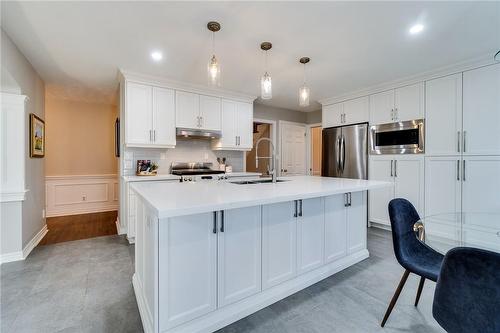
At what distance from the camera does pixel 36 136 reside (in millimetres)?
3236

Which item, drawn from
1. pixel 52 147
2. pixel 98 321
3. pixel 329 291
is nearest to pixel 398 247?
pixel 329 291

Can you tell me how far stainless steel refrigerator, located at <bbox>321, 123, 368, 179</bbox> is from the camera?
161 inches

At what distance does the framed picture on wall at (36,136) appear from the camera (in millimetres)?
3057

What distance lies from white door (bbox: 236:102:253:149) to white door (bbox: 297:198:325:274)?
8.56 feet

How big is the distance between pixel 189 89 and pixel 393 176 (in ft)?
11.9

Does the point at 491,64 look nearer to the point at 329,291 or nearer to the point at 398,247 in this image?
the point at 398,247

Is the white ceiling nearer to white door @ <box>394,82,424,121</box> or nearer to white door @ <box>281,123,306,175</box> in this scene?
white door @ <box>394,82,424,121</box>

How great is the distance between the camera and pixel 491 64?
2801 mm

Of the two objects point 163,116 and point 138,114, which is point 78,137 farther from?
point 163,116

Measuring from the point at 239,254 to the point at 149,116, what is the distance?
Answer: 8.97ft

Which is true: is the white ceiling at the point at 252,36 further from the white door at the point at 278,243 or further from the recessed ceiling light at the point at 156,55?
the white door at the point at 278,243

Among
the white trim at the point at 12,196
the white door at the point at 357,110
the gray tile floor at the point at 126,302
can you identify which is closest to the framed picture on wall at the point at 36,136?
the white trim at the point at 12,196

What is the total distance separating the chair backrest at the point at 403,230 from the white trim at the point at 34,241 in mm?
3901

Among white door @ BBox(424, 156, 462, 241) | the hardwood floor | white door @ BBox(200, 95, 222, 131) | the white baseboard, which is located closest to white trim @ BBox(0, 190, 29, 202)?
the white baseboard
